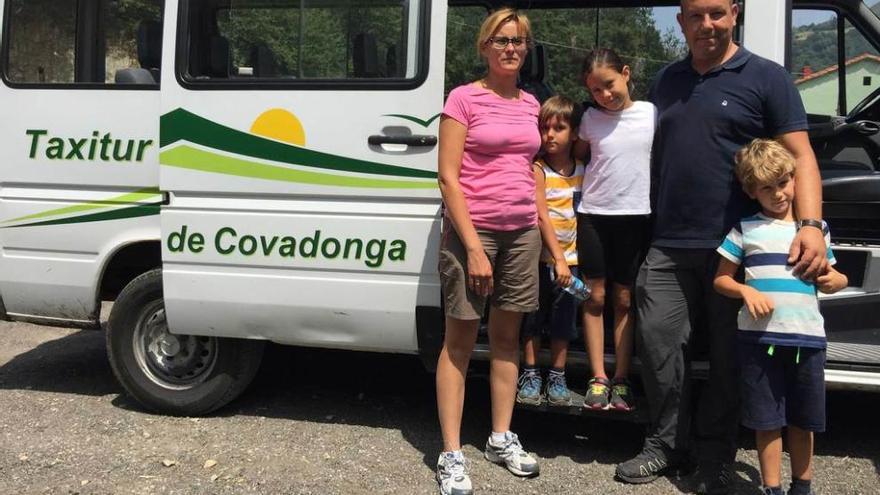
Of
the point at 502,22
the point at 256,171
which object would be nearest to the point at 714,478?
the point at 502,22

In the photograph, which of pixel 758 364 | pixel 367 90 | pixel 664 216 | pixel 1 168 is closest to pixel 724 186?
pixel 664 216

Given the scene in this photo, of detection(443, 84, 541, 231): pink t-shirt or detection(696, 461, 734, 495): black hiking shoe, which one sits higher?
detection(443, 84, 541, 231): pink t-shirt

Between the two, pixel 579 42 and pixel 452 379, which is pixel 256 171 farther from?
pixel 579 42

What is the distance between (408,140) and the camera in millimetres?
3707

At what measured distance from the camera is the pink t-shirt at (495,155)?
11.0 feet

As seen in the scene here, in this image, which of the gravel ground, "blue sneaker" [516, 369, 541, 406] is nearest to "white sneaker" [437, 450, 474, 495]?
the gravel ground

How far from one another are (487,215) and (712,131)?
90 cm

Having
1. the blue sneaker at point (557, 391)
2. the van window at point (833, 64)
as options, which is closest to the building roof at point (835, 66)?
the van window at point (833, 64)

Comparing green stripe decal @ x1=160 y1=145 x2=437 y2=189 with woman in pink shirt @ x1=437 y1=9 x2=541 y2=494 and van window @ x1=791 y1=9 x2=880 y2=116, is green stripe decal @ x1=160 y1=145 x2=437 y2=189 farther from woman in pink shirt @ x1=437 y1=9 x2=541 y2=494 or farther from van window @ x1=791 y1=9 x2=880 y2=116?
van window @ x1=791 y1=9 x2=880 y2=116

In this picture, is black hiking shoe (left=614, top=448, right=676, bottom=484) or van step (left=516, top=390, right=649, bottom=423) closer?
black hiking shoe (left=614, top=448, right=676, bottom=484)

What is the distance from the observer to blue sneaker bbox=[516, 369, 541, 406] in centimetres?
Result: 382

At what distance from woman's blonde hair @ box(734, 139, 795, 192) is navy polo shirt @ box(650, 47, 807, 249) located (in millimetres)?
105

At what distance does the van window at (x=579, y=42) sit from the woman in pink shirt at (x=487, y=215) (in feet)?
2.45

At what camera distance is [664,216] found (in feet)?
11.2
